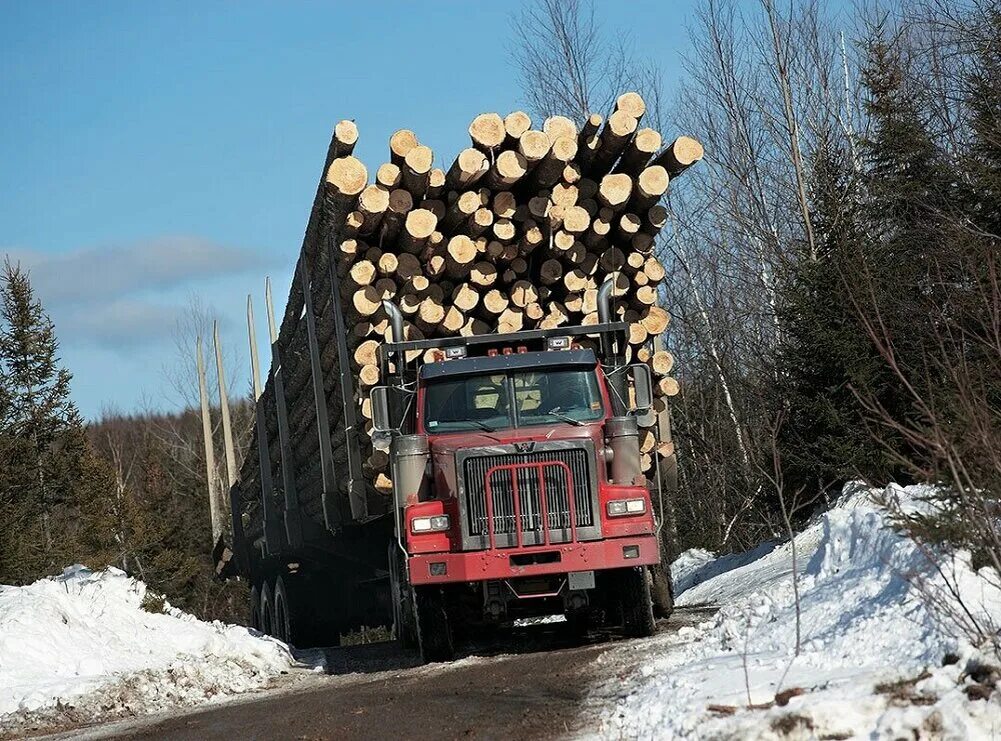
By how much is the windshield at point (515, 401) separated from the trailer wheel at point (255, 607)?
9768mm

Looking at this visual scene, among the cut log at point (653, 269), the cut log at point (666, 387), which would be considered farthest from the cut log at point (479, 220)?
the cut log at point (666, 387)

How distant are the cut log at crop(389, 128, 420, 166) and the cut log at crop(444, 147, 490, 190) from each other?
42cm

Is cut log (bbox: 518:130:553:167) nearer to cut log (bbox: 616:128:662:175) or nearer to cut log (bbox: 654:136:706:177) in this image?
cut log (bbox: 616:128:662:175)

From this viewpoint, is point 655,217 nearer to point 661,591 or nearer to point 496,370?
point 496,370

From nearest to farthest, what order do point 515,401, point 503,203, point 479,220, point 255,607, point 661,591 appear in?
point 515,401, point 479,220, point 503,203, point 661,591, point 255,607

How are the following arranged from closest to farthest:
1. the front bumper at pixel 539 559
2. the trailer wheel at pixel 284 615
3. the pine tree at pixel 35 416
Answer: the front bumper at pixel 539 559 → the trailer wheel at pixel 284 615 → the pine tree at pixel 35 416

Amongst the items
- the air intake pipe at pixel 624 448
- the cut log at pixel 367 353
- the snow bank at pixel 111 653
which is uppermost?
the cut log at pixel 367 353

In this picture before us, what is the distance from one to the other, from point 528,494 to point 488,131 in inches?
135

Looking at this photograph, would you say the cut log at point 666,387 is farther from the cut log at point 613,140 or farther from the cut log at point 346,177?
the cut log at point 346,177

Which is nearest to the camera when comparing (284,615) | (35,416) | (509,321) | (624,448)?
(624,448)

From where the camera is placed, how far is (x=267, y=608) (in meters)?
19.1

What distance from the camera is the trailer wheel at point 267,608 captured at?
18.8 meters

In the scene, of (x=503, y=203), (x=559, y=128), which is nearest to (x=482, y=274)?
(x=503, y=203)

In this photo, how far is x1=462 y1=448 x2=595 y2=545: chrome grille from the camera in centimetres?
1057
